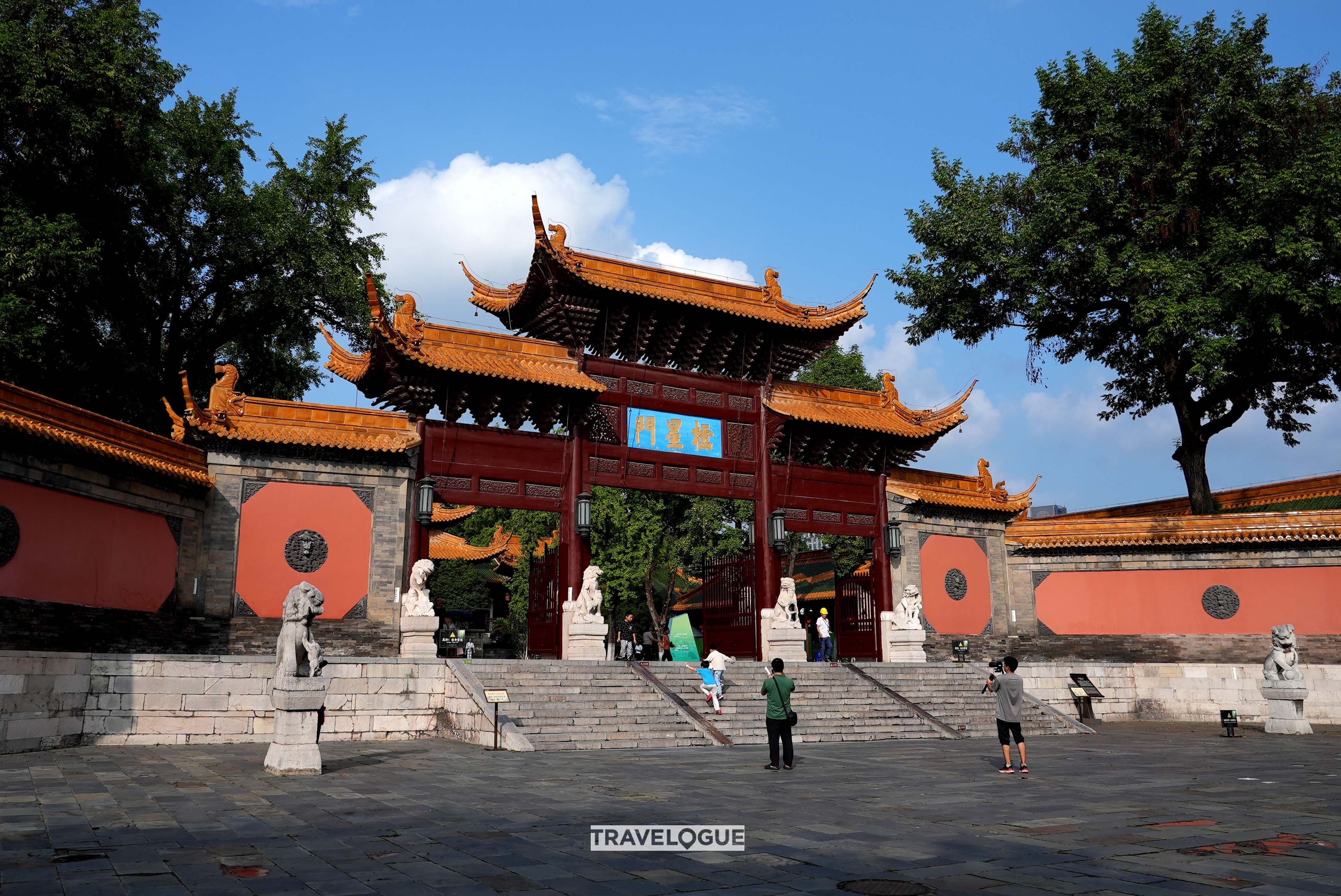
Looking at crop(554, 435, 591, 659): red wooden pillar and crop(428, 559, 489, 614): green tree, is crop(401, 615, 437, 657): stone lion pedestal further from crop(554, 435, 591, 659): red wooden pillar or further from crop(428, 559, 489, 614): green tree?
crop(428, 559, 489, 614): green tree

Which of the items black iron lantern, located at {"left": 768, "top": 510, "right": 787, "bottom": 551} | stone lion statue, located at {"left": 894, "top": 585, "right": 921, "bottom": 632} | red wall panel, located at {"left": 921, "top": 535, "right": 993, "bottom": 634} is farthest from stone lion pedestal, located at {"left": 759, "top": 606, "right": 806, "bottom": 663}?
red wall panel, located at {"left": 921, "top": 535, "right": 993, "bottom": 634}

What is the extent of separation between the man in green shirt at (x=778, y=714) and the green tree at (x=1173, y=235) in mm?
15432

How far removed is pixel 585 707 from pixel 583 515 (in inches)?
198

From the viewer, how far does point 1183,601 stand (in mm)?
22516

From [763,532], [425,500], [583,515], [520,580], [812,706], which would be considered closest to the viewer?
[812,706]

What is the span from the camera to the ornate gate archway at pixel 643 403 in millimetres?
18578

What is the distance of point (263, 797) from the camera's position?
8188 millimetres

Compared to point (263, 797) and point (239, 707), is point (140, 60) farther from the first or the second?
point (263, 797)

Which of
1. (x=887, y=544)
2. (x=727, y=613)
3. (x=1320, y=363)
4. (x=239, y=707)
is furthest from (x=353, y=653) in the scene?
(x=1320, y=363)

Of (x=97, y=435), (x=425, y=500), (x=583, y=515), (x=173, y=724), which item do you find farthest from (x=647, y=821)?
(x=97, y=435)

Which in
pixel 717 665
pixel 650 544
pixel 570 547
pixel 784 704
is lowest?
pixel 784 704

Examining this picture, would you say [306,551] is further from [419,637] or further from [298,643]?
[298,643]

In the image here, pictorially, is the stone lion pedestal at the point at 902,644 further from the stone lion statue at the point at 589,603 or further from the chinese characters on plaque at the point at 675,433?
the stone lion statue at the point at 589,603

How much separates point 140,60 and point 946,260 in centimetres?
2016
